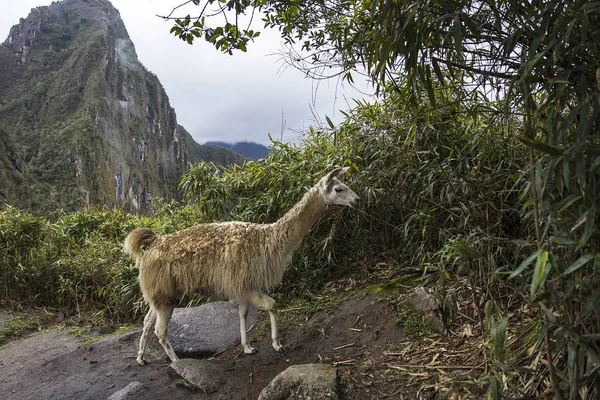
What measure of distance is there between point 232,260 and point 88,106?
59.6m

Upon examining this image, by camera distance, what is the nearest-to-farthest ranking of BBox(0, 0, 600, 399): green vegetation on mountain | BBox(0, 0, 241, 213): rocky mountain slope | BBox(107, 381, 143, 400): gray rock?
BBox(0, 0, 600, 399): green vegetation on mountain
BBox(107, 381, 143, 400): gray rock
BBox(0, 0, 241, 213): rocky mountain slope

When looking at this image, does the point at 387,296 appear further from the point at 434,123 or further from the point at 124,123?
the point at 124,123

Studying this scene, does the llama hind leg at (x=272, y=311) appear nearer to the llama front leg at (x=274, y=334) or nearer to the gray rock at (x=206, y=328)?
the llama front leg at (x=274, y=334)

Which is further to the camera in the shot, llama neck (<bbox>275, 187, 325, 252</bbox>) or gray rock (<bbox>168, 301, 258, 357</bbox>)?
gray rock (<bbox>168, 301, 258, 357</bbox>)

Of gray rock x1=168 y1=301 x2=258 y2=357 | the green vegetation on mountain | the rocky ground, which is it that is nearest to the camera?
the green vegetation on mountain

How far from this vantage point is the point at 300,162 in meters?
5.25

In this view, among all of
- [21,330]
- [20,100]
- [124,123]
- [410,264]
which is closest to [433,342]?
[410,264]

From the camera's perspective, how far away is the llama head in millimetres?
4031

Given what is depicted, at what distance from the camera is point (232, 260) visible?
3.92 metres

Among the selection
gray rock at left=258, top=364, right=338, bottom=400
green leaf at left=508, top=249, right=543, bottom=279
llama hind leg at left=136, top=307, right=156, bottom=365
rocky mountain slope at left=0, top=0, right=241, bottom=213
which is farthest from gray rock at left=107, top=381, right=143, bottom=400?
rocky mountain slope at left=0, top=0, right=241, bottom=213

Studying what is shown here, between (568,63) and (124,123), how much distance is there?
72056 mm

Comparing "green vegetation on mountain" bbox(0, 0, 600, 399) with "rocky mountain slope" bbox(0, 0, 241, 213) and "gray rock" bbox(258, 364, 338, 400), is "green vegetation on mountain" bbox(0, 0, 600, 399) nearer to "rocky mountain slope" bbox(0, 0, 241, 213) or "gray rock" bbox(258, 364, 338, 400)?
"gray rock" bbox(258, 364, 338, 400)

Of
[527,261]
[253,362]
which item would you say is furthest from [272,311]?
[527,261]

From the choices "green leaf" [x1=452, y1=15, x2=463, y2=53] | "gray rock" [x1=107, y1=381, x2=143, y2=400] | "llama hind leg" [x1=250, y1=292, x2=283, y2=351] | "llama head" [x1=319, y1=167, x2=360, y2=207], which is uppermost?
"green leaf" [x1=452, y1=15, x2=463, y2=53]
